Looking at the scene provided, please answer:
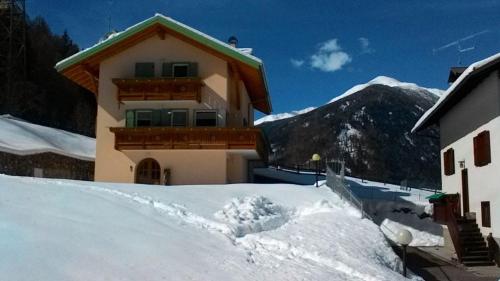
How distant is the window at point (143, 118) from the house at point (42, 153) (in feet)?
16.4

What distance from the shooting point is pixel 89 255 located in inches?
276

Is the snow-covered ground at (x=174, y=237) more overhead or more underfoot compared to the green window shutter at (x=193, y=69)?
more underfoot

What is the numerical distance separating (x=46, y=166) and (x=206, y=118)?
8584 mm

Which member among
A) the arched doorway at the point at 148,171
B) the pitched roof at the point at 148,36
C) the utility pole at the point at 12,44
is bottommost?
the arched doorway at the point at 148,171

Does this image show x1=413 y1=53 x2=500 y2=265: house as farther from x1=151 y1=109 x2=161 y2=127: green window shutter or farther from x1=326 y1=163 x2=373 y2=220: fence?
x1=151 y1=109 x2=161 y2=127: green window shutter

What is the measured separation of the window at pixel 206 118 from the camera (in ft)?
82.0

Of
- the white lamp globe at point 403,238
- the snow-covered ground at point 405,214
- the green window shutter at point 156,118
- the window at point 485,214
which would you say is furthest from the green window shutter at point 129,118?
the white lamp globe at point 403,238

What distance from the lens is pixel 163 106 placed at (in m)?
25.3

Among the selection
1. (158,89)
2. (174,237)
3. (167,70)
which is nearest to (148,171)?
(158,89)

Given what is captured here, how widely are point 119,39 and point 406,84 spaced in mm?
121214

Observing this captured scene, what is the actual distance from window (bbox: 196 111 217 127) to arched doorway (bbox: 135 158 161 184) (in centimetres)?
286

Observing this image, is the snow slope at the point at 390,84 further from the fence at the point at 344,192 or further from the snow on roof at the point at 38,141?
the fence at the point at 344,192

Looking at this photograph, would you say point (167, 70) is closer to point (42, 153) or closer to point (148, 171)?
point (148, 171)

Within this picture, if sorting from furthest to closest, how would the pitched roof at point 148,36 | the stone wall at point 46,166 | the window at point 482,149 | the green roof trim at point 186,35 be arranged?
the pitched roof at point 148,36
the green roof trim at point 186,35
the stone wall at point 46,166
the window at point 482,149
